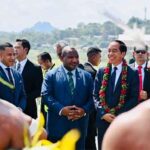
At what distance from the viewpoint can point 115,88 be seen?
688 centimetres

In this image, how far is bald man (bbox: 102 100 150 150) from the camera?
218 centimetres

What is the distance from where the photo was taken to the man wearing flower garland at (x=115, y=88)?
686 centimetres

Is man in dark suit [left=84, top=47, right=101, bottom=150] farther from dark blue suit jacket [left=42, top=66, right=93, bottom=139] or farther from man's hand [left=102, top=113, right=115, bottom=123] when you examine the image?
man's hand [left=102, top=113, right=115, bottom=123]

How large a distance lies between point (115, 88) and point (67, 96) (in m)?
0.68

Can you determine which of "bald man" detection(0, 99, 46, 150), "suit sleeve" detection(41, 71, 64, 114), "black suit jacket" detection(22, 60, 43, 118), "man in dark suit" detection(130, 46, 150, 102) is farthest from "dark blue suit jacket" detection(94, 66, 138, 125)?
"bald man" detection(0, 99, 46, 150)

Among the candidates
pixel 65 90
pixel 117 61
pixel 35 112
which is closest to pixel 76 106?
pixel 65 90

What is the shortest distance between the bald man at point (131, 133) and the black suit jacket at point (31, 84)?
19.8 ft

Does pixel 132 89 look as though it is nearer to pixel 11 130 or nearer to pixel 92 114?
pixel 92 114

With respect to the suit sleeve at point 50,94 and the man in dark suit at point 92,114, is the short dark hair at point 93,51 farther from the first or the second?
the suit sleeve at point 50,94

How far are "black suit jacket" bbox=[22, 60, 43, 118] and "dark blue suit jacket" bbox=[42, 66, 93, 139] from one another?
1.15 metres

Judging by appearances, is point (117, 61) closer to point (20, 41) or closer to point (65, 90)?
point (65, 90)

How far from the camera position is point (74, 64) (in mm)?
6887

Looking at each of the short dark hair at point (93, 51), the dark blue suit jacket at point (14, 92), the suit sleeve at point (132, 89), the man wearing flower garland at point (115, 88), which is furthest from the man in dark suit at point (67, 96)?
the short dark hair at point (93, 51)

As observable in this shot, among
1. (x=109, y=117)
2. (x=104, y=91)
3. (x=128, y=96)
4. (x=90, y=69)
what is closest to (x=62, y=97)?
(x=104, y=91)
